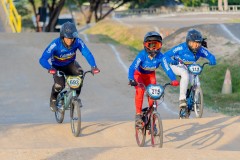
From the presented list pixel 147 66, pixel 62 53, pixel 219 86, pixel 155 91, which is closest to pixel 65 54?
pixel 62 53

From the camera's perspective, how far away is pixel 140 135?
12312 mm

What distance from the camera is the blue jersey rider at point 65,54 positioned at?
12.9 metres

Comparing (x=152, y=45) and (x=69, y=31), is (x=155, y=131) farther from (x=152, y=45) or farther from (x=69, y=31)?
(x=69, y=31)

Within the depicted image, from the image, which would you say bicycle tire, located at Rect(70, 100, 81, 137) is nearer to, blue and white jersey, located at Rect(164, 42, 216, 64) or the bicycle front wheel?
the bicycle front wheel

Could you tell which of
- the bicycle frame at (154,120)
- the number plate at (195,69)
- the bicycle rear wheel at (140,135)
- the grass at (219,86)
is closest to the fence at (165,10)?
the grass at (219,86)

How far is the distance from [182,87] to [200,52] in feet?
2.38

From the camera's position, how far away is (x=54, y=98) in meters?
14.2

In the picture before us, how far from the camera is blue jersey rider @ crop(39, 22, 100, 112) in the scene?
42.4ft

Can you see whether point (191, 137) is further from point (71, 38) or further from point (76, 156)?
point (76, 156)

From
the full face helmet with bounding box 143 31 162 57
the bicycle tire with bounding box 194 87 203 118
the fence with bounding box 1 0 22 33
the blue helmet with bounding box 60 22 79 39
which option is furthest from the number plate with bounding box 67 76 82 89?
the fence with bounding box 1 0 22 33

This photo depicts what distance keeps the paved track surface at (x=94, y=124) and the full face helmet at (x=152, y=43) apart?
1.44 m

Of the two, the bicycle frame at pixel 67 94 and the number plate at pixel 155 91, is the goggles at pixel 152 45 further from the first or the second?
the bicycle frame at pixel 67 94

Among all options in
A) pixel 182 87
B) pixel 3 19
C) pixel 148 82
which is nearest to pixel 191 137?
pixel 148 82

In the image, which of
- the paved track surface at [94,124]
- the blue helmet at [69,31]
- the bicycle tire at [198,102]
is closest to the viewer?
the paved track surface at [94,124]
